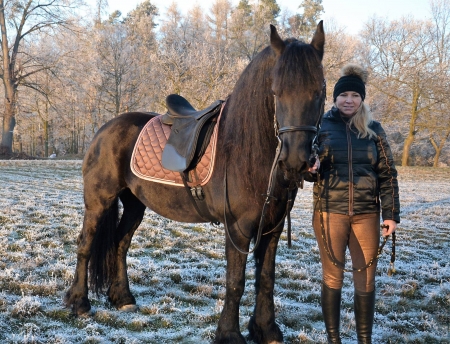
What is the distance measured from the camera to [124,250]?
382 cm

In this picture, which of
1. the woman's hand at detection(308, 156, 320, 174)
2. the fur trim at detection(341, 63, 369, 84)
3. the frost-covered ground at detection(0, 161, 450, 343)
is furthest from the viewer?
the frost-covered ground at detection(0, 161, 450, 343)

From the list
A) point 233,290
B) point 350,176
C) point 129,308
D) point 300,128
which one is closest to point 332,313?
point 233,290

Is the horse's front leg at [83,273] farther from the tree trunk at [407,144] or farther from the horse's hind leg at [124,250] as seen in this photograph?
the tree trunk at [407,144]

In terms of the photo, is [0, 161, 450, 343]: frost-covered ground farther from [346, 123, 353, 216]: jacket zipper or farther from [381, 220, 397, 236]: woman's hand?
[346, 123, 353, 216]: jacket zipper

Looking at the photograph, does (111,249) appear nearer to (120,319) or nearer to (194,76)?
(120,319)

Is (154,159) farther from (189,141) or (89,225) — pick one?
(89,225)

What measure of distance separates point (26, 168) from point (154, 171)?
14984 millimetres

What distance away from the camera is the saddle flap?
9.23 ft

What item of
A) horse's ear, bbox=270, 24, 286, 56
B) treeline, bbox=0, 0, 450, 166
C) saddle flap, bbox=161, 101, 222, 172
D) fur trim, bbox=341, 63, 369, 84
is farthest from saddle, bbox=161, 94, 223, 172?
treeline, bbox=0, 0, 450, 166

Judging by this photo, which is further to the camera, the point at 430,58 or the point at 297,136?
the point at 430,58

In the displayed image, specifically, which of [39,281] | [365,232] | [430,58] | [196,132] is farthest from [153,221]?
[430,58]

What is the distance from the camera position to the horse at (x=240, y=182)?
7.02 feet

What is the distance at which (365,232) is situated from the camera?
8.55 ft

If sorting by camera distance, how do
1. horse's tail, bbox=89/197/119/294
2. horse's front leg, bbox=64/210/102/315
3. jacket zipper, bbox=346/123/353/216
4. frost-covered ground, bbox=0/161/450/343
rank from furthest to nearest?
horse's tail, bbox=89/197/119/294, horse's front leg, bbox=64/210/102/315, frost-covered ground, bbox=0/161/450/343, jacket zipper, bbox=346/123/353/216
